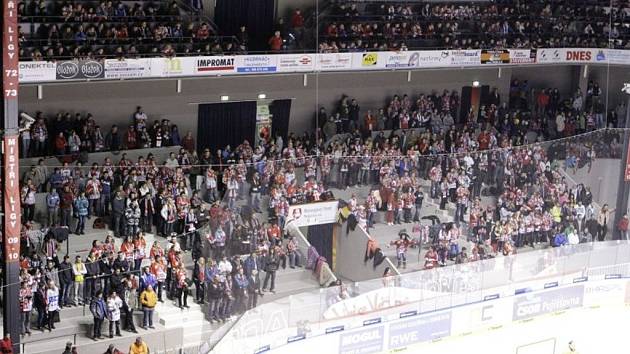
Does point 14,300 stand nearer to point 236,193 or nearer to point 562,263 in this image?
point 236,193

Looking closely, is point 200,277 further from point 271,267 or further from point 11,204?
point 11,204

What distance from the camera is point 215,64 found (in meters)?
24.4

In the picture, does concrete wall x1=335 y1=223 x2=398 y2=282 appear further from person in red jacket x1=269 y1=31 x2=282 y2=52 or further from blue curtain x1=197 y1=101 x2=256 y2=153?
blue curtain x1=197 y1=101 x2=256 y2=153

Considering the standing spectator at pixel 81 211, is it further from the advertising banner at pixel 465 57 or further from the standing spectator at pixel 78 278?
the advertising banner at pixel 465 57

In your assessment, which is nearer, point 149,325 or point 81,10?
point 149,325

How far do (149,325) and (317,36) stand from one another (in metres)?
10.7

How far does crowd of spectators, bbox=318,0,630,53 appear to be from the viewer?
2764 centimetres

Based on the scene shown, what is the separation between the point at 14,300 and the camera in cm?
1680

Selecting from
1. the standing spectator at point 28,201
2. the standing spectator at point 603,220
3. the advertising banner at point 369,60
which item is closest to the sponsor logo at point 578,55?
the advertising banner at point 369,60

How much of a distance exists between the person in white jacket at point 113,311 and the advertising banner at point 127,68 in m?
6.21

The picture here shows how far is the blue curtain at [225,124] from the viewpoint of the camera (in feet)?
86.9

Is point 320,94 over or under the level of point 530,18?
under

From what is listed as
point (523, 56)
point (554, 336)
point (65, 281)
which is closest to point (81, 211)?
point (65, 281)

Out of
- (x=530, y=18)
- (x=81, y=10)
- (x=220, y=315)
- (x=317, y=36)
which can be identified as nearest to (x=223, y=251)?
(x=220, y=315)
